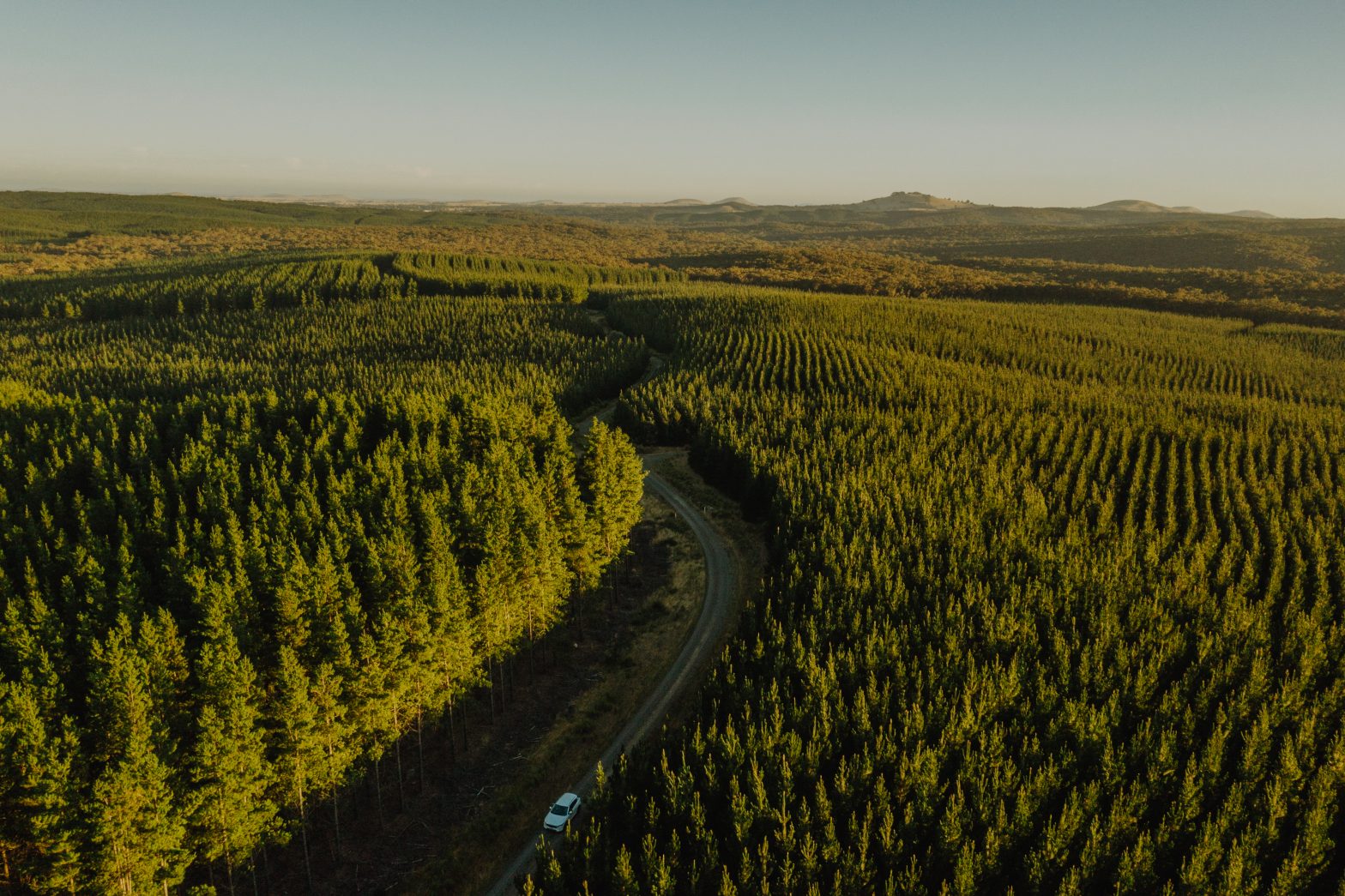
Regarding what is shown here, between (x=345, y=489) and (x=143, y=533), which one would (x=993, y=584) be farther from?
(x=143, y=533)

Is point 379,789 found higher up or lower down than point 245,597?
→ lower down

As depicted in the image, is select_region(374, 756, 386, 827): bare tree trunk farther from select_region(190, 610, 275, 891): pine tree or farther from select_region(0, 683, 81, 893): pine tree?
select_region(0, 683, 81, 893): pine tree

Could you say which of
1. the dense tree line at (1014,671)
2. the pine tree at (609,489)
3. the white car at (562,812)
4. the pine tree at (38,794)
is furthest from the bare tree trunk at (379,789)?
the pine tree at (609,489)

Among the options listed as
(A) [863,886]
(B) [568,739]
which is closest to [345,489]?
(B) [568,739]

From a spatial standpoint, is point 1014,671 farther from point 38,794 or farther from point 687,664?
point 38,794

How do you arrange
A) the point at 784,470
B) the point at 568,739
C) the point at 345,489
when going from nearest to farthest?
the point at 568,739 → the point at 345,489 → the point at 784,470

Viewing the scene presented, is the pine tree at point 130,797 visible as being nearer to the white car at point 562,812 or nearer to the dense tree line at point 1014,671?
the dense tree line at point 1014,671

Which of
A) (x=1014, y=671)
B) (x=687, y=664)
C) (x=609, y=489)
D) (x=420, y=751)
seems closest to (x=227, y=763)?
(x=420, y=751)
